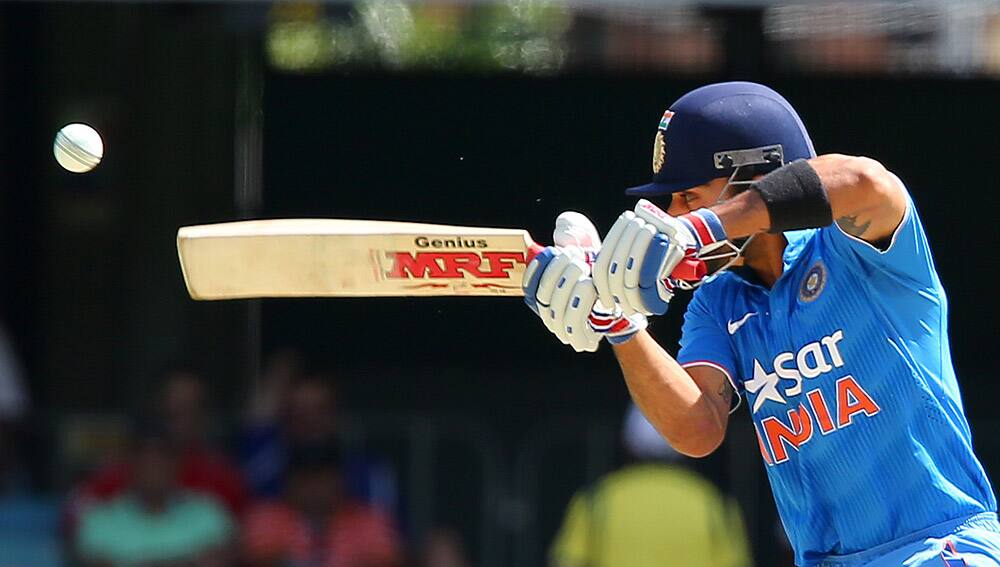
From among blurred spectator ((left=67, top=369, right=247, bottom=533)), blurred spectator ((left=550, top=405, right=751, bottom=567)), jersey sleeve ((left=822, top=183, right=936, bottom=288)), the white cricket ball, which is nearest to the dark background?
blurred spectator ((left=550, top=405, right=751, bottom=567))

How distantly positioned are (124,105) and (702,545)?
148 inches

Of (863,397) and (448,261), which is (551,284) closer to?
(448,261)

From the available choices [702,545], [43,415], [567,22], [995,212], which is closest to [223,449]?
[43,415]

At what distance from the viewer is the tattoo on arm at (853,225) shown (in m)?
2.86

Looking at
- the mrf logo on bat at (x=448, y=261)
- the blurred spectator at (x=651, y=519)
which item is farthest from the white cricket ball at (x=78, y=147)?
the blurred spectator at (x=651, y=519)

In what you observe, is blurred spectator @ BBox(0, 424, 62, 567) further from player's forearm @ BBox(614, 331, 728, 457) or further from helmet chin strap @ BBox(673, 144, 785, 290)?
helmet chin strap @ BBox(673, 144, 785, 290)

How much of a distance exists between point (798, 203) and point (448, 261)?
66 centimetres

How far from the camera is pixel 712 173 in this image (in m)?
3.08

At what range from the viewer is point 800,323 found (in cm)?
307

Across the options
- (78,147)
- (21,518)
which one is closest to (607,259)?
(78,147)

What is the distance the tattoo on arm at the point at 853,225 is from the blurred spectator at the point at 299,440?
168 inches

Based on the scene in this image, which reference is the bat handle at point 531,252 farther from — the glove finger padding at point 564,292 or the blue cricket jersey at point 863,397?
the blue cricket jersey at point 863,397

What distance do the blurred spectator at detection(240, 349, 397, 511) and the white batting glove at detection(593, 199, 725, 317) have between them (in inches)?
169

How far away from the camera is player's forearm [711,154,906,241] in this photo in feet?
9.12
